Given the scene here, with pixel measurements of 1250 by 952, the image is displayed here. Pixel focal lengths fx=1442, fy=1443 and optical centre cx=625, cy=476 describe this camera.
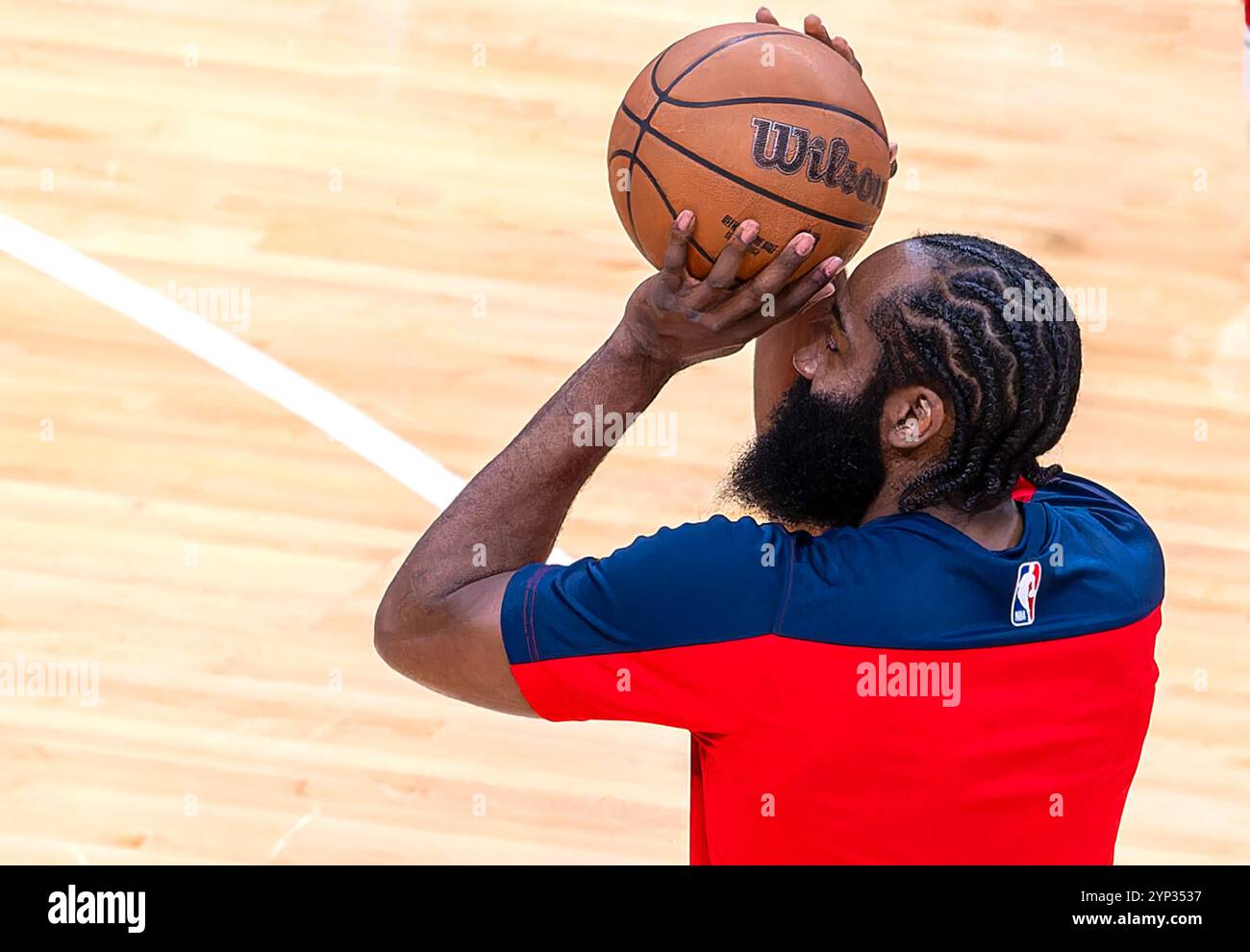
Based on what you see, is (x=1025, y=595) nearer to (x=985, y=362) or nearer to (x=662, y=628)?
(x=985, y=362)

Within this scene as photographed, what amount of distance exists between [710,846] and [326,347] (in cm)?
326

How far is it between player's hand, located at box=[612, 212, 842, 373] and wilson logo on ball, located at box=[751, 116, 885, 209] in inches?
6.3

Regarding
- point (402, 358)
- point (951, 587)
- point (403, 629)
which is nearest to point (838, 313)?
point (951, 587)

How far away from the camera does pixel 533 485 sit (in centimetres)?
211

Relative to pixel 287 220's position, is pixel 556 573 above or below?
below

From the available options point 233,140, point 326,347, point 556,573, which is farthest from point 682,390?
point 556,573

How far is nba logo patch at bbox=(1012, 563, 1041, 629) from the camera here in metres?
1.89

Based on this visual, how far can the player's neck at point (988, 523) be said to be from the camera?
1.96 meters

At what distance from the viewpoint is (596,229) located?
546cm

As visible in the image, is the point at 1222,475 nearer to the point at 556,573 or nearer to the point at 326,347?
the point at 326,347
